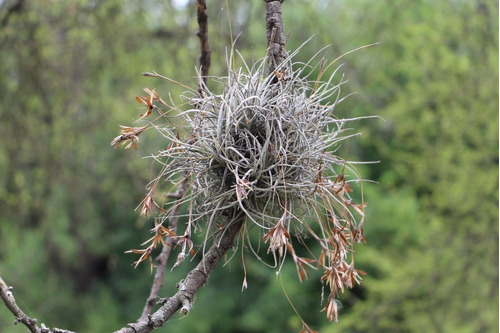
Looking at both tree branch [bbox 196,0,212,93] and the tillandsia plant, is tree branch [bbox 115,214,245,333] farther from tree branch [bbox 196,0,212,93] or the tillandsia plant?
tree branch [bbox 196,0,212,93]

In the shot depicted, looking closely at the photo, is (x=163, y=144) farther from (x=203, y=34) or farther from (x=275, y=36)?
(x=275, y=36)

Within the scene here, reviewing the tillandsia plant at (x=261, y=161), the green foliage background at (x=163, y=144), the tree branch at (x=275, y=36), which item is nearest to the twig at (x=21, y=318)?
the tillandsia plant at (x=261, y=161)

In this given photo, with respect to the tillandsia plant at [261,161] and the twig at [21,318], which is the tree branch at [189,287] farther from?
the twig at [21,318]

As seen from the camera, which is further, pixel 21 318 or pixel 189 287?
pixel 189 287

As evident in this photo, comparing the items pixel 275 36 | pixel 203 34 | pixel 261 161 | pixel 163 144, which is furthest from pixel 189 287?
pixel 163 144

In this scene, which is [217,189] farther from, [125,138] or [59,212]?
[59,212]

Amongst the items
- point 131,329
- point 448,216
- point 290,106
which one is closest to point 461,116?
point 448,216

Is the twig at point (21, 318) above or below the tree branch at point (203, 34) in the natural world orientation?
below
